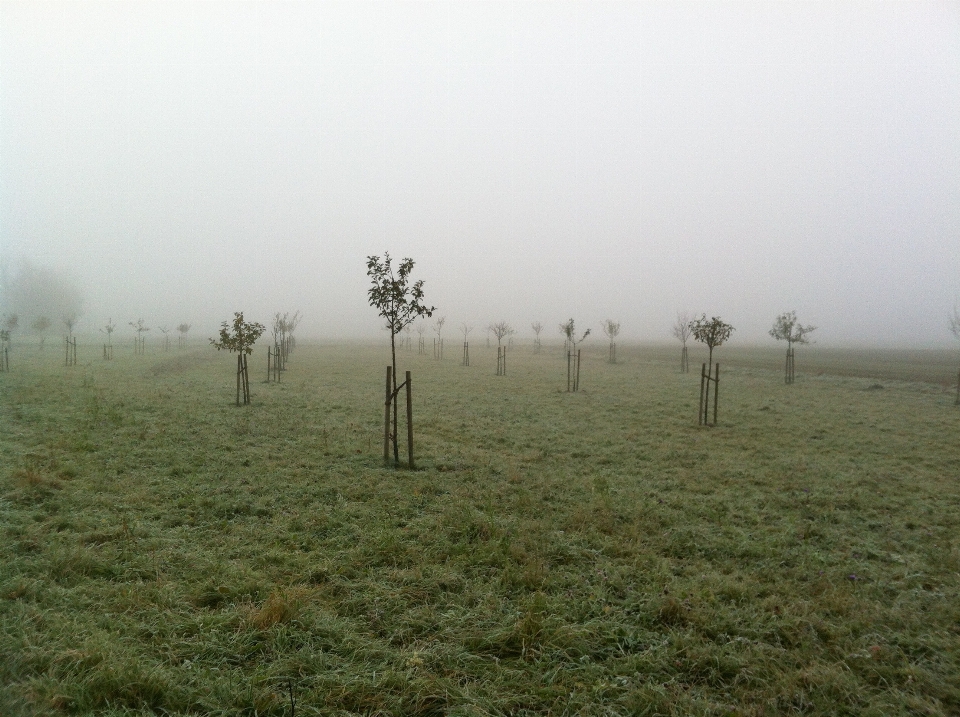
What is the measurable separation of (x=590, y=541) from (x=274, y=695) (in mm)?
4287

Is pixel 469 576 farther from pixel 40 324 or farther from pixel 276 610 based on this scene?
pixel 40 324

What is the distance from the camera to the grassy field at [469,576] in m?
3.58

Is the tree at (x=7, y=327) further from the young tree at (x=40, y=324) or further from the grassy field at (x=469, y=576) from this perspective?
the grassy field at (x=469, y=576)

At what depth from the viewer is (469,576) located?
5.43m

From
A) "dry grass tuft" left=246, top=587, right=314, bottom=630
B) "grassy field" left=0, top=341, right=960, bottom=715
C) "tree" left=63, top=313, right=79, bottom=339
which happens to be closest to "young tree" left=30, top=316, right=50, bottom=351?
"tree" left=63, top=313, right=79, bottom=339

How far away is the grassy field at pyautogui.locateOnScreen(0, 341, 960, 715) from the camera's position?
141 inches

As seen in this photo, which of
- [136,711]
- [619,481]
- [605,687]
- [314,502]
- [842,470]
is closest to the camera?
[136,711]

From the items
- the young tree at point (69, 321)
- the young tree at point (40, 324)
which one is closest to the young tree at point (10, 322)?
the young tree at point (40, 324)

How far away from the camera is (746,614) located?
4.63 m

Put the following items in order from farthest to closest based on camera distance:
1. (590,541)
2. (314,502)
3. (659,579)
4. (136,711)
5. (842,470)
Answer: (842,470) → (314,502) → (590,541) → (659,579) → (136,711)

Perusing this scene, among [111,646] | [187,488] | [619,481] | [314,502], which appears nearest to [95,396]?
A: [187,488]

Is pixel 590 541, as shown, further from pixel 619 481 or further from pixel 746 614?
pixel 619 481

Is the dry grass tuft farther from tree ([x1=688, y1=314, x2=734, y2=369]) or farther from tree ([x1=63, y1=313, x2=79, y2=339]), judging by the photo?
tree ([x1=63, y1=313, x2=79, y2=339])

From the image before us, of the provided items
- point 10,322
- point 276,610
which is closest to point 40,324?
point 10,322
